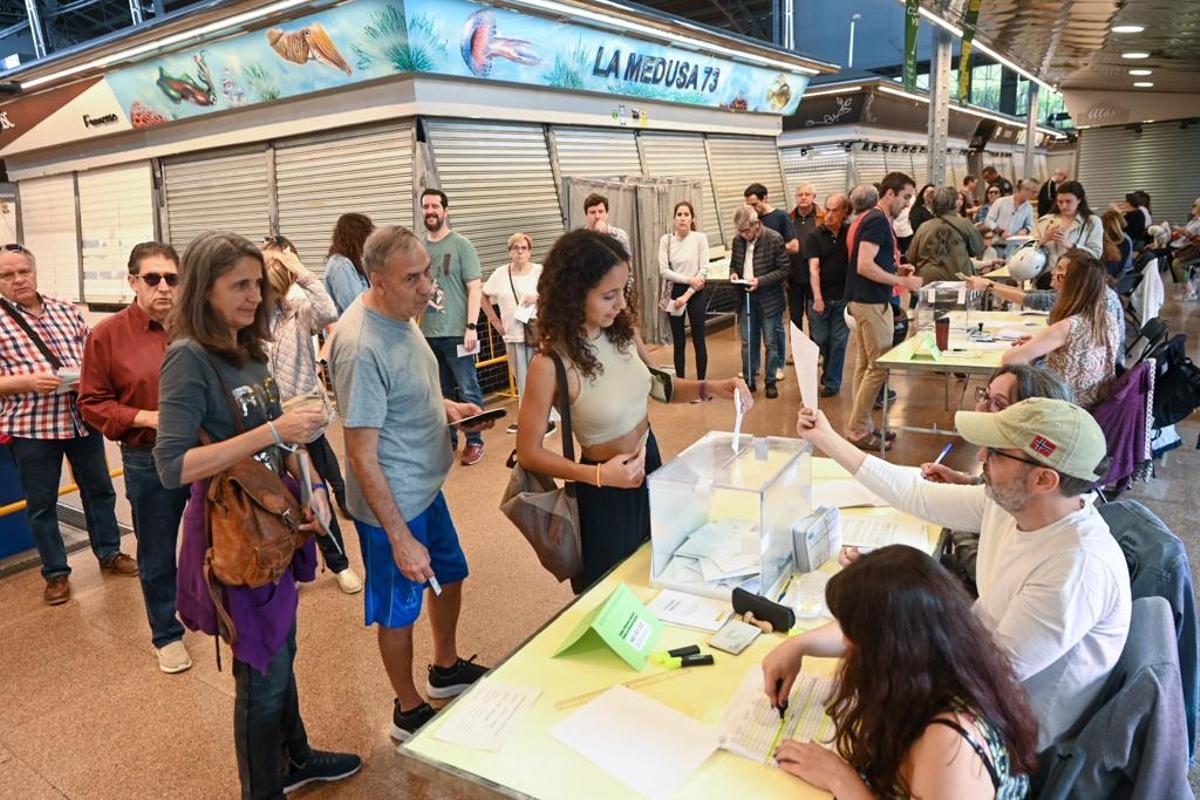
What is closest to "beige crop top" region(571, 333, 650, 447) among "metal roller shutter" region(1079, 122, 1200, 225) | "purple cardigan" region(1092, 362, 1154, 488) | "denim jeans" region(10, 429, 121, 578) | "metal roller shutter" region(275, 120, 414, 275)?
"purple cardigan" region(1092, 362, 1154, 488)

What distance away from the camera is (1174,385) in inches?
158

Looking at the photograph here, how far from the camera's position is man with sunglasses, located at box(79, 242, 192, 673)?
278 cm

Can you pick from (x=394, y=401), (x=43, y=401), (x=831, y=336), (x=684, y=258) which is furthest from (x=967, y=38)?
(x=43, y=401)

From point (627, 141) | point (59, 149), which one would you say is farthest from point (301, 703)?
point (59, 149)

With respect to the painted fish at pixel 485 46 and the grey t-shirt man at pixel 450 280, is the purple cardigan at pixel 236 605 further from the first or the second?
the painted fish at pixel 485 46

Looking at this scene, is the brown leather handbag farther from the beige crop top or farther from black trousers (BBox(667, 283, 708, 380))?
black trousers (BBox(667, 283, 708, 380))

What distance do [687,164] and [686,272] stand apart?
3844 mm

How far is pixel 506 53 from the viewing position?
6.78 meters

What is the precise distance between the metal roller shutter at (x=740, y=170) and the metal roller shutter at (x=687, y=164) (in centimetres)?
18

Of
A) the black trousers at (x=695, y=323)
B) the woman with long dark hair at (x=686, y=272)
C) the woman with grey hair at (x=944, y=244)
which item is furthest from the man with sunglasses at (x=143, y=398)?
the woman with grey hair at (x=944, y=244)

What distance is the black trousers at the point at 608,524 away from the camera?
2309 mm

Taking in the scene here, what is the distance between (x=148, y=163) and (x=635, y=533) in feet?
Result: 29.3

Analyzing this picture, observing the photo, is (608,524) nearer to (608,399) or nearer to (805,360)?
(608,399)

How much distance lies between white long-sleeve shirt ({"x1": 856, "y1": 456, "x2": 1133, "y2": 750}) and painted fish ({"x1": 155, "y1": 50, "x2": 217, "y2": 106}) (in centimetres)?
807
